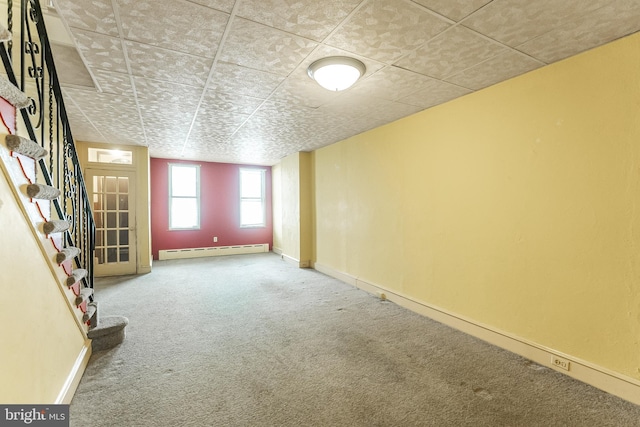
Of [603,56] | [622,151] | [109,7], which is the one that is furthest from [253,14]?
[622,151]

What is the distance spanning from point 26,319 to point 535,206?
11.4 feet

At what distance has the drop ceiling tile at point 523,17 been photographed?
1546mm

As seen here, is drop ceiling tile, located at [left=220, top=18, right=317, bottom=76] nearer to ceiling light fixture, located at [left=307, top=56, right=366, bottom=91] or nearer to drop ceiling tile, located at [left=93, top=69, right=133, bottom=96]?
ceiling light fixture, located at [left=307, top=56, right=366, bottom=91]

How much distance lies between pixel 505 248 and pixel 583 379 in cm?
106

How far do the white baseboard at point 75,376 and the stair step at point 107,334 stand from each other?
2.9 inches

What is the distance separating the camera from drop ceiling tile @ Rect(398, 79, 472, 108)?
2.59m

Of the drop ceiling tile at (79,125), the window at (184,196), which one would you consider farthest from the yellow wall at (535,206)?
the window at (184,196)

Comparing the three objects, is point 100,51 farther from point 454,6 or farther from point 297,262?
point 297,262

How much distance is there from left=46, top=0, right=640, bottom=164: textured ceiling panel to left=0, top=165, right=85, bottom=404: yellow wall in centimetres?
Answer: 125

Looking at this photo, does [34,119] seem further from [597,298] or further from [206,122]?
[597,298]

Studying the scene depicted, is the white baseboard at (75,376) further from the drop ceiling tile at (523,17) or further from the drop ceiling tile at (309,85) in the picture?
the drop ceiling tile at (523,17)

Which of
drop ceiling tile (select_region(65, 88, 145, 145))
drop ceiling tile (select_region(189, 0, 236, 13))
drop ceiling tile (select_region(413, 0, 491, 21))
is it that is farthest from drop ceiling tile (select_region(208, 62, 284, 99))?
drop ceiling tile (select_region(413, 0, 491, 21))

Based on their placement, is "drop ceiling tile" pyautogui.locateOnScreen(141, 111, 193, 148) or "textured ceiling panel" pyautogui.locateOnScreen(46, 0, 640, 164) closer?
"textured ceiling panel" pyautogui.locateOnScreen(46, 0, 640, 164)

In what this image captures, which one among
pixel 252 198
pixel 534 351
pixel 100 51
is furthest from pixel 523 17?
pixel 252 198
